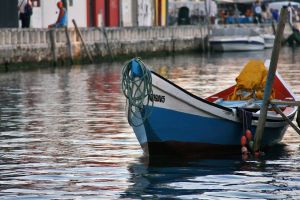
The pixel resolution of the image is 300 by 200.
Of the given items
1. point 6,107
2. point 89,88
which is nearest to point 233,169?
point 6,107

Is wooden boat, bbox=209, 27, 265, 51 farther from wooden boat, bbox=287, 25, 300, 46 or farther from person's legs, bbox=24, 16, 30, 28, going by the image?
person's legs, bbox=24, 16, 30, 28

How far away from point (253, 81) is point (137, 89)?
149 inches

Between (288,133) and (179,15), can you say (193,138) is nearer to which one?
(288,133)

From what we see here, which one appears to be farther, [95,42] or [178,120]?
[95,42]

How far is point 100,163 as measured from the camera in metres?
20.6

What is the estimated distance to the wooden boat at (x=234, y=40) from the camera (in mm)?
77500

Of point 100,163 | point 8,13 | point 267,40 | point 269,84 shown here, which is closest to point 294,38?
point 267,40

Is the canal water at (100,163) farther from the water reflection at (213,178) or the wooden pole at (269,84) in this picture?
the wooden pole at (269,84)

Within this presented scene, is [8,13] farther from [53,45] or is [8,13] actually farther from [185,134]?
[185,134]

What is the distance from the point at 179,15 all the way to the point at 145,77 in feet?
223

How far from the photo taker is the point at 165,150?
68.9 ft

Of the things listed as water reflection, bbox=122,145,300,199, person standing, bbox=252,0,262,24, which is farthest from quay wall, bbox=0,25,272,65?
water reflection, bbox=122,145,300,199

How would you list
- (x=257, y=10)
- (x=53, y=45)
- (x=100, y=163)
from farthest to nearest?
(x=257, y=10) < (x=53, y=45) < (x=100, y=163)

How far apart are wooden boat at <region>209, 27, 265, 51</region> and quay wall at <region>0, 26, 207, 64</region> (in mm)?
1036
